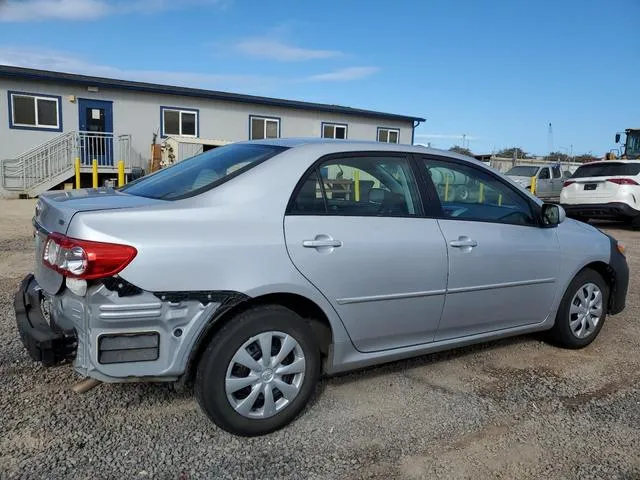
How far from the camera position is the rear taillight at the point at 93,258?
250 cm

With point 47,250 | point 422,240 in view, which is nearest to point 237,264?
point 47,250

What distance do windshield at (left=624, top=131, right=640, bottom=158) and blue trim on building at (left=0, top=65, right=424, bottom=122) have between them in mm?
9701

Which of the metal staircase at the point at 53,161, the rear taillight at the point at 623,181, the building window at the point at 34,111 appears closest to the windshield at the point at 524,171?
the rear taillight at the point at 623,181

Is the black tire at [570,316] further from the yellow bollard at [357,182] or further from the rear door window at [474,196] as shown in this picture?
the yellow bollard at [357,182]

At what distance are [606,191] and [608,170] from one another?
1.84 ft

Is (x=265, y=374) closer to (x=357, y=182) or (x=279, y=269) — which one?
(x=279, y=269)

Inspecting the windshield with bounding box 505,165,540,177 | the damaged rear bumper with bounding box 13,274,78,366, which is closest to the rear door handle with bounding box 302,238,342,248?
the damaged rear bumper with bounding box 13,274,78,366

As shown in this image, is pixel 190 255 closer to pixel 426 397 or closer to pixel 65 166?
pixel 426 397

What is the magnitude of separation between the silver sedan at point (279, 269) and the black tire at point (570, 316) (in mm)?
333

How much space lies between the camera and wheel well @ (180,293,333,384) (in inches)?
109

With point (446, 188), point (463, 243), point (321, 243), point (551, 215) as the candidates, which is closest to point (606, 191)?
point (551, 215)

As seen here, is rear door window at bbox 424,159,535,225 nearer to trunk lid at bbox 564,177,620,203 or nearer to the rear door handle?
the rear door handle

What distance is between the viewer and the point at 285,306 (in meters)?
3.02

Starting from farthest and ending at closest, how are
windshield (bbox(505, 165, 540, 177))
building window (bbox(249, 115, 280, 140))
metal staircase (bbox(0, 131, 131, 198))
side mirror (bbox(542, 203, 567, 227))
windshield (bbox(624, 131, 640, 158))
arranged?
building window (bbox(249, 115, 280, 140)), windshield (bbox(505, 165, 540, 177)), windshield (bbox(624, 131, 640, 158)), metal staircase (bbox(0, 131, 131, 198)), side mirror (bbox(542, 203, 567, 227))
